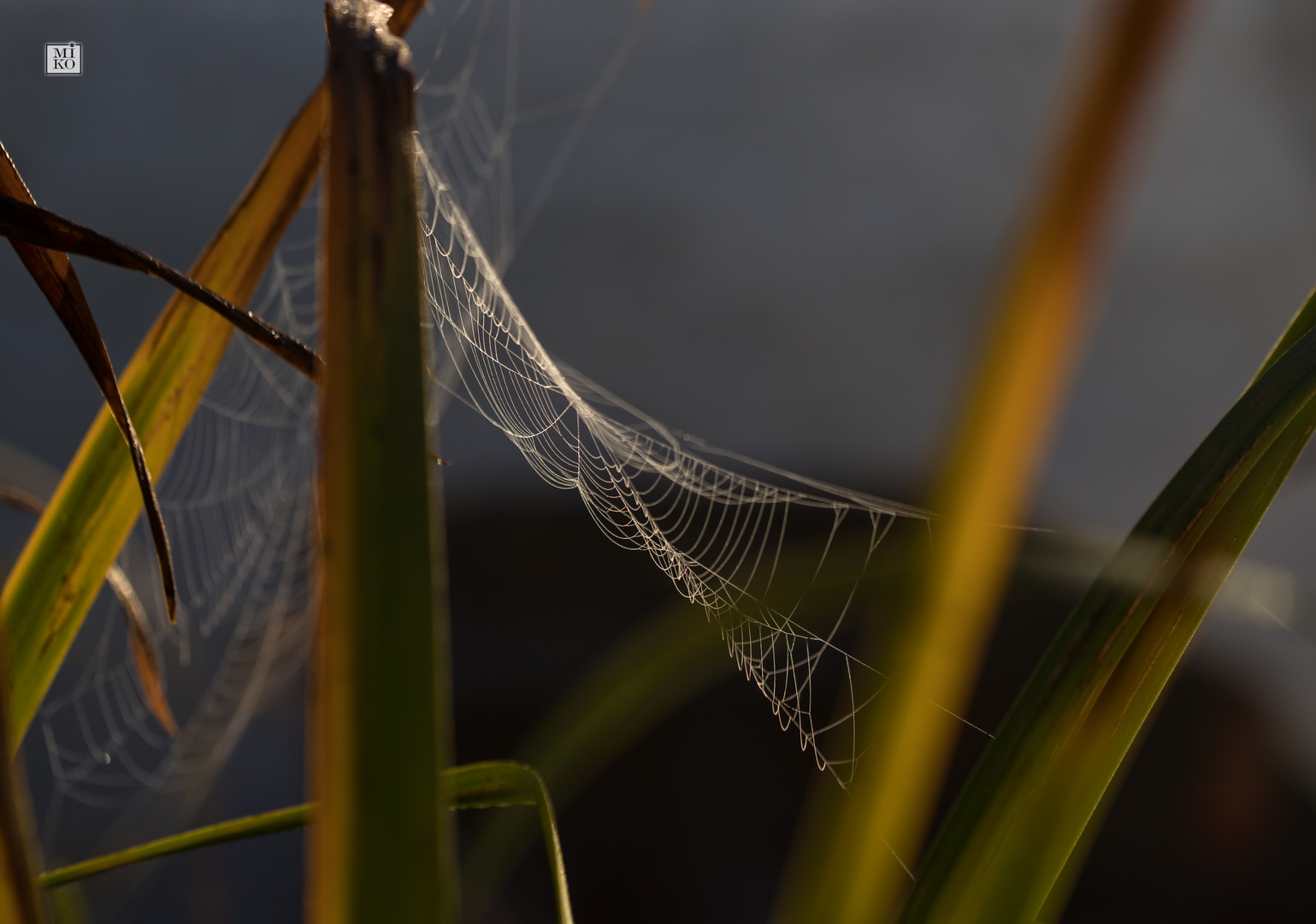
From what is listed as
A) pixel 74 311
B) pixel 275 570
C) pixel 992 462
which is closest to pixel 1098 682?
pixel 992 462

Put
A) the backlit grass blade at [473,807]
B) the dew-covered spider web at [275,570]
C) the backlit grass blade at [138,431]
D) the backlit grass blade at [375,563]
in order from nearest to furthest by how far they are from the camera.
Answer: the backlit grass blade at [375,563] < the backlit grass blade at [473,807] < the backlit grass blade at [138,431] < the dew-covered spider web at [275,570]

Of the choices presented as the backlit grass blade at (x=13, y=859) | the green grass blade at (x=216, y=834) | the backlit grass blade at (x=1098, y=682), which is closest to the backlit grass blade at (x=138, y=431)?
the green grass blade at (x=216, y=834)

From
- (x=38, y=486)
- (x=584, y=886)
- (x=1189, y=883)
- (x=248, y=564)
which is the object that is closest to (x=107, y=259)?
(x=38, y=486)

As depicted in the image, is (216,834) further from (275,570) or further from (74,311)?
(275,570)

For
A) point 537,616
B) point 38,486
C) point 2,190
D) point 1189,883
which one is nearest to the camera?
point 2,190

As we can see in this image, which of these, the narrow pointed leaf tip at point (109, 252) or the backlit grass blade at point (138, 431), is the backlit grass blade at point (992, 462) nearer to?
the narrow pointed leaf tip at point (109, 252)

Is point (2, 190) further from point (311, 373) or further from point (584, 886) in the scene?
point (584, 886)

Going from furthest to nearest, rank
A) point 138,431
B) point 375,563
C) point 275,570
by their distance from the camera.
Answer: point 275,570 < point 138,431 < point 375,563
